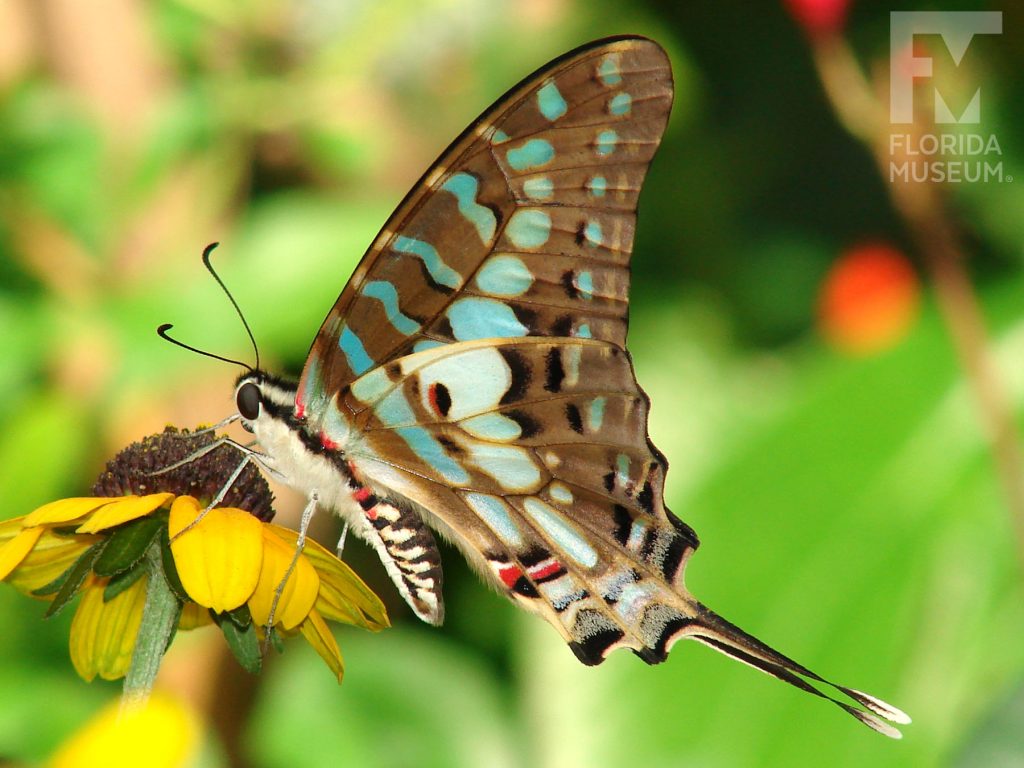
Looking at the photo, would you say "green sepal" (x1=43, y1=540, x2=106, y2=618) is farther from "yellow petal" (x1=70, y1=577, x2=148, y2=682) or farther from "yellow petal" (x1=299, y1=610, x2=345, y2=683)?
"yellow petal" (x1=299, y1=610, x2=345, y2=683)

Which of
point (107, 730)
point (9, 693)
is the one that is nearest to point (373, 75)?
point (9, 693)

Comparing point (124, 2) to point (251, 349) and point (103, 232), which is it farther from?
point (251, 349)

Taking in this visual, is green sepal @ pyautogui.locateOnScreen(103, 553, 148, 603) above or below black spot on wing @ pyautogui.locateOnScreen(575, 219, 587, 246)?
below

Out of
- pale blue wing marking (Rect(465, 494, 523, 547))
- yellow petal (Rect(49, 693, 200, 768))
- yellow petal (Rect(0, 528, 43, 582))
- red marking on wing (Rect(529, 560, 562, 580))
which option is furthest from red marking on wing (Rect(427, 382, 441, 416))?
yellow petal (Rect(49, 693, 200, 768))

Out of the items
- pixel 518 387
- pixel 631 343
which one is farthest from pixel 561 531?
pixel 631 343

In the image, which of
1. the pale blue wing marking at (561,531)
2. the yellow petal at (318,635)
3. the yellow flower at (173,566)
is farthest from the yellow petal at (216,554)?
the pale blue wing marking at (561,531)

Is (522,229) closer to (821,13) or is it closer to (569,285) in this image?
(569,285)

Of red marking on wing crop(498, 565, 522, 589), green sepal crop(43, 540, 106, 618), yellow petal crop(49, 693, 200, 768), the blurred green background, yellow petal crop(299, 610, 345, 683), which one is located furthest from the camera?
the blurred green background
